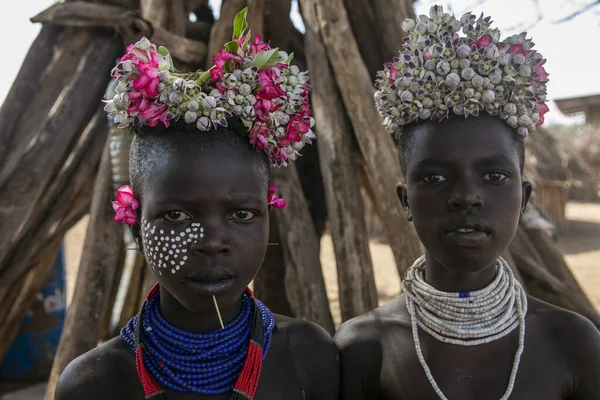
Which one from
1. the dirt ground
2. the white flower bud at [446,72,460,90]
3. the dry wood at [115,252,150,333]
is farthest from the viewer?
the dirt ground

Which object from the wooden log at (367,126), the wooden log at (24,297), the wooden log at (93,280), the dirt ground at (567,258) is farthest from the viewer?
the dirt ground at (567,258)

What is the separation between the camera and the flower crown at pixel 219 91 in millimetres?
1667

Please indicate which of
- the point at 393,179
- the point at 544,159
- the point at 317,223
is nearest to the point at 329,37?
the point at 393,179

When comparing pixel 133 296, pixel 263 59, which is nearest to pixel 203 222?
pixel 263 59

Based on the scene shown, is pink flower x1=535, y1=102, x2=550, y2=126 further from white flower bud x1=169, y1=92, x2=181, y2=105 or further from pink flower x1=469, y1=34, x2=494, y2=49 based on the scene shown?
white flower bud x1=169, y1=92, x2=181, y2=105

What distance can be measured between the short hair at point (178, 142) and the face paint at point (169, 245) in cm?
17

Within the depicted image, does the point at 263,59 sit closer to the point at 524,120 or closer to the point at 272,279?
the point at 524,120

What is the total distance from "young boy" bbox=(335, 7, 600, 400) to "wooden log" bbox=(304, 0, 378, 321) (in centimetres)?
151

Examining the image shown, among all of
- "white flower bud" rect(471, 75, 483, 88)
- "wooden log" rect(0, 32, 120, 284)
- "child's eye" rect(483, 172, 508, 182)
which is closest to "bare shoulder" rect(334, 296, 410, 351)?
"child's eye" rect(483, 172, 508, 182)

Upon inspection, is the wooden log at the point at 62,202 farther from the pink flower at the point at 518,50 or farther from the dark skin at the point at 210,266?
the pink flower at the point at 518,50

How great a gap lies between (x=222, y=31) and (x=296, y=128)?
2032 millimetres

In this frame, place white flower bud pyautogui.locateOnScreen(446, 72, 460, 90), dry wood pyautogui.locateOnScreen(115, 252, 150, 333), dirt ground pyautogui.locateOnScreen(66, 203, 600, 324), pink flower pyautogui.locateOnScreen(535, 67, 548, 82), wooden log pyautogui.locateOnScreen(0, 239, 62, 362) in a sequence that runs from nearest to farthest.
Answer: white flower bud pyautogui.locateOnScreen(446, 72, 460, 90)
pink flower pyautogui.locateOnScreen(535, 67, 548, 82)
wooden log pyautogui.locateOnScreen(0, 239, 62, 362)
dry wood pyautogui.locateOnScreen(115, 252, 150, 333)
dirt ground pyautogui.locateOnScreen(66, 203, 600, 324)

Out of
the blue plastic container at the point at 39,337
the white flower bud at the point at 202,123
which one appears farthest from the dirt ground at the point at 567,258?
the white flower bud at the point at 202,123

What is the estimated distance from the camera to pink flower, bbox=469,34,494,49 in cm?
188
